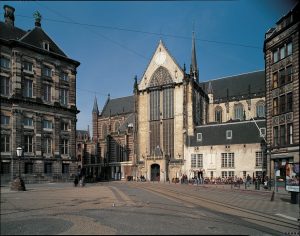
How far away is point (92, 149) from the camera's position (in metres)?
93.0

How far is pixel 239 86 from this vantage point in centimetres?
8106

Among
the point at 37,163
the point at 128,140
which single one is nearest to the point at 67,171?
the point at 37,163

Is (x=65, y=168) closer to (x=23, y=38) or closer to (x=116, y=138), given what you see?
(x=23, y=38)

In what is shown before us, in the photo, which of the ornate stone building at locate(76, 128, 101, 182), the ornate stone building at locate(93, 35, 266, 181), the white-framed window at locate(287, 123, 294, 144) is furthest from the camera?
the ornate stone building at locate(76, 128, 101, 182)

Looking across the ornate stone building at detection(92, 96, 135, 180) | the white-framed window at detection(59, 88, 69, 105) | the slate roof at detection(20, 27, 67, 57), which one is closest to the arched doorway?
the ornate stone building at detection(92, 96, 135, 180)

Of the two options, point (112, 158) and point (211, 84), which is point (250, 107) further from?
point (112, 158)

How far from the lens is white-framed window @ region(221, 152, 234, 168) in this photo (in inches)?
2298

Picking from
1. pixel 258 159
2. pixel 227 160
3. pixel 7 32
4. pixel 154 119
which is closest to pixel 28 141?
pixel 7 32

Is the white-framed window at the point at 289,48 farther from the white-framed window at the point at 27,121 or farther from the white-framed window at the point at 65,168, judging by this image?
the white-framed window at the point at 65,168

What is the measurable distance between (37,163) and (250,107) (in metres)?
52.9

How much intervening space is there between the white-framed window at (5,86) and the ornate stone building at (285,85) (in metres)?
7.14

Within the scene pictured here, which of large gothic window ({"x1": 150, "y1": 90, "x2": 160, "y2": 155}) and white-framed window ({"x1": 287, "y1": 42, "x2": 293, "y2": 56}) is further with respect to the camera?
large gothic window ({"x1": 150, "y1": 90, "x2": 160, "y2": 155})

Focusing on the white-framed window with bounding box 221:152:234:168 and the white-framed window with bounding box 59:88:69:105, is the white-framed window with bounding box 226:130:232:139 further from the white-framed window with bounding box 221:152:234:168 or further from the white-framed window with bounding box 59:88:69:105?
the white-framed window with bounding box 59:88:69:105

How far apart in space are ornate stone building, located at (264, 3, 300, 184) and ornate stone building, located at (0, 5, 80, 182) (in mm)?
5410
